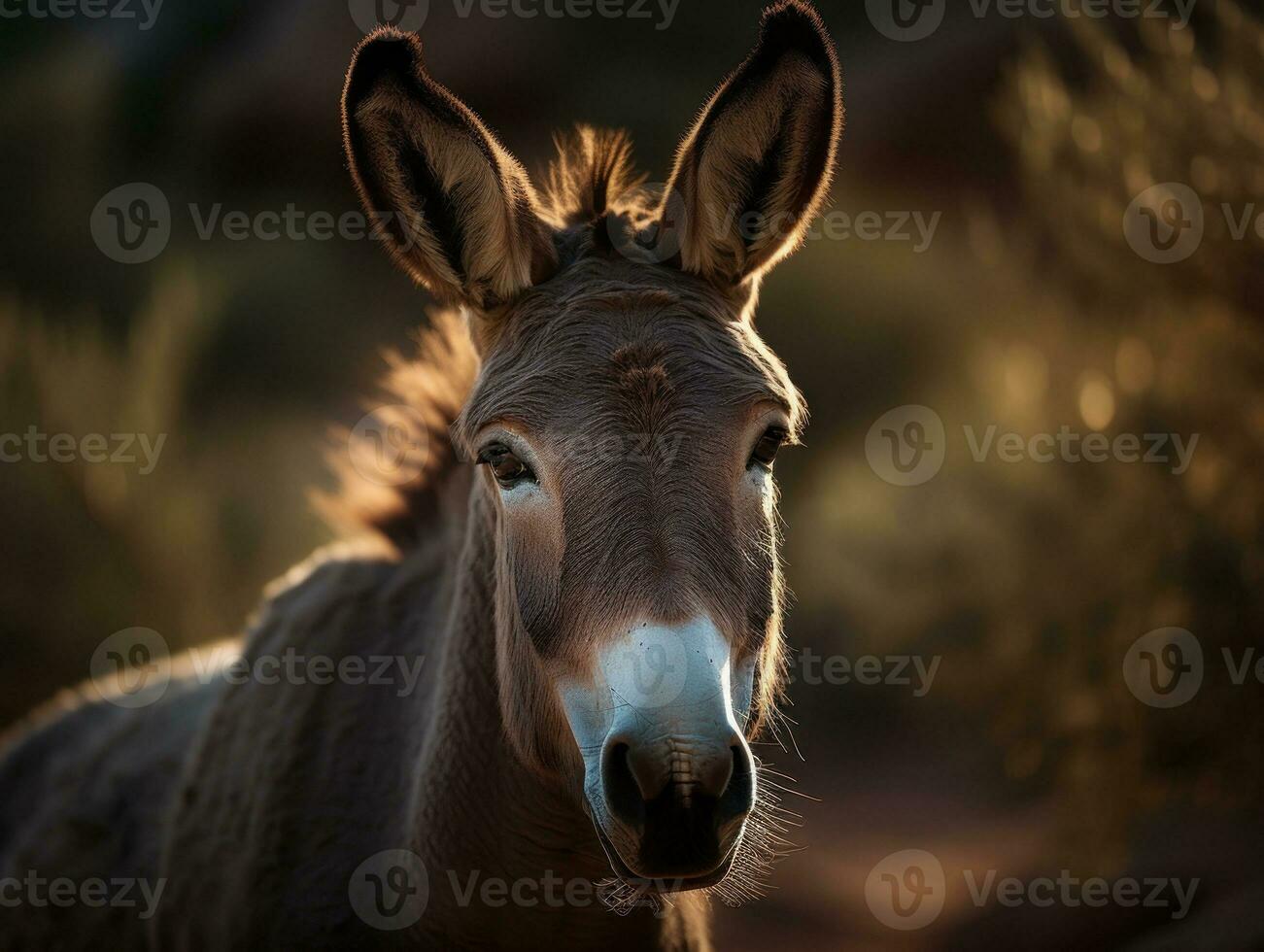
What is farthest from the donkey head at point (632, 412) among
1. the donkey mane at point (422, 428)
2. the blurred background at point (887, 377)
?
the blurred background at point (887, 377)

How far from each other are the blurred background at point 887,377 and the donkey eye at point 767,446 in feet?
7.35

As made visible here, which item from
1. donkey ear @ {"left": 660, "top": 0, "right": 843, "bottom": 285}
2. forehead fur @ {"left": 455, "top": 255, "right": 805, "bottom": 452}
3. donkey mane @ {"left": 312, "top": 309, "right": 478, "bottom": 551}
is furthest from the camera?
donkey mane @ {"left": 312, "top": 309, "right": 478, "bottom": 551}

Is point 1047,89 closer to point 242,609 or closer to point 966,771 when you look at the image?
point 966,771

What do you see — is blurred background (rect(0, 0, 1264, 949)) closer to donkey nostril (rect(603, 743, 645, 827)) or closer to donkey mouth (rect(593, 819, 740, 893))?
donkey mouth (rect(593, 819, 740, 893))

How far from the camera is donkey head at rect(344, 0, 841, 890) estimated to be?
1910 mm

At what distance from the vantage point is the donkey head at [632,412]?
75.2 inches

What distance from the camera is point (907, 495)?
9648 mm

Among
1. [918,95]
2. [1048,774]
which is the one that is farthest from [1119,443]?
[918,95]

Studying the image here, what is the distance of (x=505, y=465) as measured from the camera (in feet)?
7.72

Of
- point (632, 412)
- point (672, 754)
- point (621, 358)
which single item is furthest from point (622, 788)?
point (621, 358)

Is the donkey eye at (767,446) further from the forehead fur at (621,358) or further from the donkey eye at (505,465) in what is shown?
the donkey eye at (505,465)

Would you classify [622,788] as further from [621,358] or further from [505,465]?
[621,358]

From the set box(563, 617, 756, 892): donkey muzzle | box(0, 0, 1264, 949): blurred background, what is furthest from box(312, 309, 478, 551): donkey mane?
box(563, 617, 756, 892): donkey muzzle

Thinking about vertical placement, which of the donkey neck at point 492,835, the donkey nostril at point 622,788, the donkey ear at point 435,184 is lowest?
the donkey neck at point 492,835
